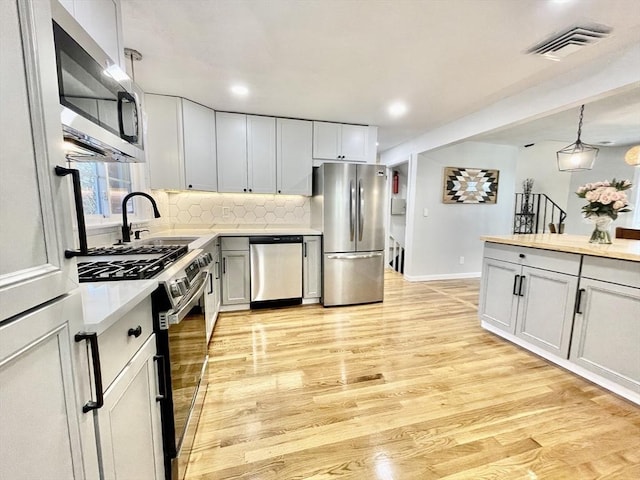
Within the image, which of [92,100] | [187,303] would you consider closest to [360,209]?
[187,303]

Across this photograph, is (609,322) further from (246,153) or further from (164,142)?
(164,142)

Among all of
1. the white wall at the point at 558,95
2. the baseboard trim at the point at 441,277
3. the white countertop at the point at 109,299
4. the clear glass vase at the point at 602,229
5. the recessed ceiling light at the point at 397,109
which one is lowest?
the baseboard trim at the point at 441,277

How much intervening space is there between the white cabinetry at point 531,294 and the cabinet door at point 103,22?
125 inches

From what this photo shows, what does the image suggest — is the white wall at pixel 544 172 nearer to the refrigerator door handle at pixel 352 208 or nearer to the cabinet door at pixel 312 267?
the refrigerator door handle at pixel 352 208

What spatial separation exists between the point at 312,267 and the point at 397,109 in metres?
2.16

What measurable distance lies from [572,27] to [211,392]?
339cm

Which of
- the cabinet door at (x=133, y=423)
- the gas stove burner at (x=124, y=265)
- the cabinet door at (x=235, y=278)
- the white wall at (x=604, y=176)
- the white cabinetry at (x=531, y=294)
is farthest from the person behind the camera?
the white wall at (x=604, y=176)

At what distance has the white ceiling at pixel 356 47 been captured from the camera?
5.42 ft

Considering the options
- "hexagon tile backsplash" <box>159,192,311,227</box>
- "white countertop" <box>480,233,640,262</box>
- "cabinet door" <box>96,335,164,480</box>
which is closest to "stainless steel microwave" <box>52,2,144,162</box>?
"cabinet door" <box>96,335,164,480</box>

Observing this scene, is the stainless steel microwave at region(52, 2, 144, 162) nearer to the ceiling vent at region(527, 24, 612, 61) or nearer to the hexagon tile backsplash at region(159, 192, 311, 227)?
the hexagon tile backsplash at region(159, 192, 311, 227)

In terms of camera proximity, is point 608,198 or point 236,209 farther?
point 236,209

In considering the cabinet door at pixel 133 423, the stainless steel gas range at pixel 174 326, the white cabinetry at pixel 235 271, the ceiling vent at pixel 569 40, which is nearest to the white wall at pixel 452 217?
the ceiling vent at pixel 569 40

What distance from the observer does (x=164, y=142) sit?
2945 millimetres

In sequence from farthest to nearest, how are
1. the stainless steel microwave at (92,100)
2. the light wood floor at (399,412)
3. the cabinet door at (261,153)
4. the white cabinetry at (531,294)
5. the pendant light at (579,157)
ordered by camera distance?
1. the cabinet door at (261,153)
2. the pendant light at (579,157)
3. the white cabinetry at (531,294)
4. the light wood floor at (399,412)
5. the stainless steel microwave at (92,100)
